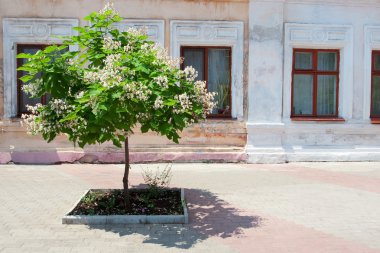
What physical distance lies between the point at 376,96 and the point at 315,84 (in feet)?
6.05

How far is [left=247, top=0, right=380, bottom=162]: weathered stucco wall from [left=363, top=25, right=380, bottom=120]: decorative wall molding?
0.09ft

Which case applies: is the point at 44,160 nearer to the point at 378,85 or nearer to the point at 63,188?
the point at 63,188

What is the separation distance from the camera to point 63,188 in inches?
332

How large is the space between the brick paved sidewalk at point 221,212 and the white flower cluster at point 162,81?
1897mm

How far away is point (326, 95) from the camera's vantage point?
1255 centimetres

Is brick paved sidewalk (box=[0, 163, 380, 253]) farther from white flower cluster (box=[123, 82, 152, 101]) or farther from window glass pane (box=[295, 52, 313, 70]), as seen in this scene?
window glass pane (box=[295, 52, 313, 70])

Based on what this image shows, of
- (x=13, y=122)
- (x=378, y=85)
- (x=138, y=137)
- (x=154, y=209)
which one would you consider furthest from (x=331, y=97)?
(x=13, y=122)

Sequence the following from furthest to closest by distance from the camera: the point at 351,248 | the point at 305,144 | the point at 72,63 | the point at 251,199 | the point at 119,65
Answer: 1. the point at 305,144
2. the point at 251,199
3. the point at 72,63
4. the point at 119,65
5. the point at 351,248

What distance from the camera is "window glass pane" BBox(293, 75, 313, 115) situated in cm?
1238

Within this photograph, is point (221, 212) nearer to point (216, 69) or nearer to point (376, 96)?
point (216, 69)

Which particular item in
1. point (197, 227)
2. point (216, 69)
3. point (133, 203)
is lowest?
point (197, 227)

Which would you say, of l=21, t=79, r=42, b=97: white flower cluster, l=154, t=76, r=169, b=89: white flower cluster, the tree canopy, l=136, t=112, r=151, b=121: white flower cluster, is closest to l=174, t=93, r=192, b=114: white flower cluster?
the tree canopy

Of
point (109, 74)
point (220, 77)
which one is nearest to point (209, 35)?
point (220, 77)

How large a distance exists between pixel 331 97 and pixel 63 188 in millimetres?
7851
